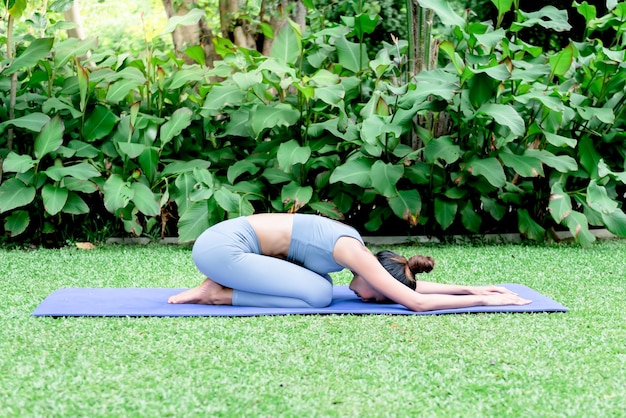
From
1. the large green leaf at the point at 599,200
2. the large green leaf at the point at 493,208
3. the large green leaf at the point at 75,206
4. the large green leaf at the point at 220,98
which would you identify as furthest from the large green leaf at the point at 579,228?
the large green leaf at the point at 75,206

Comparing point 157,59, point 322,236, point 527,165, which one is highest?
point 157,59

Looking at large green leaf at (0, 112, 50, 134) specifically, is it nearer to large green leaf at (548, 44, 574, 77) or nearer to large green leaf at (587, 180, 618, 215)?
large green leaf at (548, 44, 574, 77)

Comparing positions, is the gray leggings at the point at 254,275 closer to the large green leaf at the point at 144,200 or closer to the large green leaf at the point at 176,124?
the large green leaf at the point at 144,200

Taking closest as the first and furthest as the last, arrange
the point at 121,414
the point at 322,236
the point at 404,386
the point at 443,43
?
the point at 121,414 < the point at 404,386 < the point at 322,236 < the point at 443,43

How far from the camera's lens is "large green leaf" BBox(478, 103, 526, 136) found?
532 centimetres

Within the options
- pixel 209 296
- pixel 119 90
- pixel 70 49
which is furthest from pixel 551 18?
pixel 209 296

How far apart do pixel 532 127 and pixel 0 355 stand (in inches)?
160

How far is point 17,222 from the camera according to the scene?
19.0 ft

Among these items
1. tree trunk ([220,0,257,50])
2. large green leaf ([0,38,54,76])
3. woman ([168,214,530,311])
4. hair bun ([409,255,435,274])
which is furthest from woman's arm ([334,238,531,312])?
tree trunk ([220,0,257,50])

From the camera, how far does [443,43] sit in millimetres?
5527

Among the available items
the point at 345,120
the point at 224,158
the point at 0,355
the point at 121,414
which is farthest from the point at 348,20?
the point at 121,414

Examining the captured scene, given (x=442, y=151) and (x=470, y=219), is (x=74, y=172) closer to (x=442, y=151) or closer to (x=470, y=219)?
(x=442, y=151)

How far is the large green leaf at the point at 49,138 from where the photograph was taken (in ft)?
18.8

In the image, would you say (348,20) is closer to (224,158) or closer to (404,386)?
(224,158)
